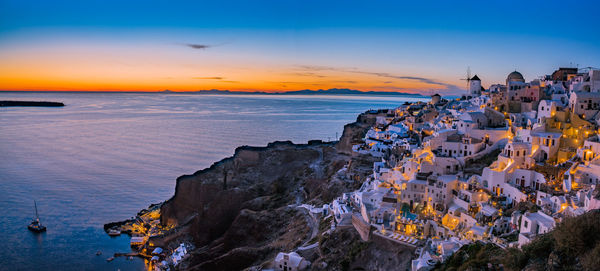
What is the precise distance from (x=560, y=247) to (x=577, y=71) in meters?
41.0

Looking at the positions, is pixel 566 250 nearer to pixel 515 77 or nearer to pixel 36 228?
pixel 515 77

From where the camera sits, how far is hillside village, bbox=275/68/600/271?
23359mm

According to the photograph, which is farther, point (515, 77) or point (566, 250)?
point (515, 77)

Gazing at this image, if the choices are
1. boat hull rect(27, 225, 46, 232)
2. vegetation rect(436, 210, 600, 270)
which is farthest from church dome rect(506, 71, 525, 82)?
boat hull rect(27, 225, 46, 232)

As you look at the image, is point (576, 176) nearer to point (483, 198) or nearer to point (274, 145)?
point (483, 198)

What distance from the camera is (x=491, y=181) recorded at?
2823 centimetres

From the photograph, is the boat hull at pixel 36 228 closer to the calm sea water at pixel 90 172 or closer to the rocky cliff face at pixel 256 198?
the calm sea water at pixel 90 172

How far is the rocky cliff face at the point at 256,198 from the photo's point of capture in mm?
37406

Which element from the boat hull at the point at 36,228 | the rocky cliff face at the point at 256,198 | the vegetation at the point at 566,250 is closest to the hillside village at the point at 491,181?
the vegetation at the point at 566,250

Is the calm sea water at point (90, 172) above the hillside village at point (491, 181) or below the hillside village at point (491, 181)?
below

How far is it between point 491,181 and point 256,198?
96.5 ft

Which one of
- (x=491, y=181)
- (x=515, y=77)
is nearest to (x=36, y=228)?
(x=491, y=181)

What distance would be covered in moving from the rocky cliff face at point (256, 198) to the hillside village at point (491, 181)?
5558 mm

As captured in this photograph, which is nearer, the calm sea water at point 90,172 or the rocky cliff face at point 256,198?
the rocky cliff face at point 256,198
